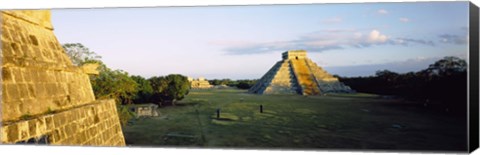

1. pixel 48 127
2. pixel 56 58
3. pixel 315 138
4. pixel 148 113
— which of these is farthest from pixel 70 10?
pixel 315 138

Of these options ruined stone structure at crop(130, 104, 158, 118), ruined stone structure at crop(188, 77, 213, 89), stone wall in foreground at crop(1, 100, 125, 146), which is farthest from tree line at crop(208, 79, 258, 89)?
stone wall in foreground at crop(1, 100, 125, 146)

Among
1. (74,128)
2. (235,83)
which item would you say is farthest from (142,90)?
(74,128)

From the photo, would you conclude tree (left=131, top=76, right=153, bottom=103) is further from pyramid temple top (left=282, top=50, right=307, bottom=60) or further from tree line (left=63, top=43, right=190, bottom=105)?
pyramid temple top (left=282, top=50, right=307, bottom=60)

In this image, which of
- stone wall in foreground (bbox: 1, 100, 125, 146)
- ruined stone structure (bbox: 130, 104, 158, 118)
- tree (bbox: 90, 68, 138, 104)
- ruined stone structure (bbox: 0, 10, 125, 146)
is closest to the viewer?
stone wall in foreground (bbox: 1, 100, 125, 146)

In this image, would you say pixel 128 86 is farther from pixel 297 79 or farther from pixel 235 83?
pixel 297 79

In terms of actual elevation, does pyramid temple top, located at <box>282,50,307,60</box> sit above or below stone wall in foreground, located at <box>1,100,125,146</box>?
above
